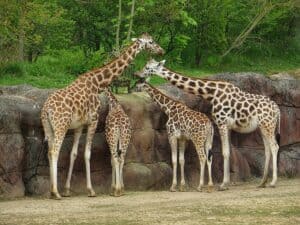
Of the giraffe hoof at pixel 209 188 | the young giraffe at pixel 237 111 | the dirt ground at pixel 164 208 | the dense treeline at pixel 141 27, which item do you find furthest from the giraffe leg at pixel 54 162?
the dense treeline at pixel 141 27

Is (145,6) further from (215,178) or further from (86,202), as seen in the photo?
(86,202)

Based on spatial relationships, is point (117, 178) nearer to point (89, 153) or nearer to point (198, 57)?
point (89, 153)

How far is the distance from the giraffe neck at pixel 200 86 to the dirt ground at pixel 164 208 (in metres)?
2.71

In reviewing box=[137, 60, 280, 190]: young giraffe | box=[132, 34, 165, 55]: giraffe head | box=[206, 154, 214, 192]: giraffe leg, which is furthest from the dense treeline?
box=[206, 154, 214, 192]: giraffe leg

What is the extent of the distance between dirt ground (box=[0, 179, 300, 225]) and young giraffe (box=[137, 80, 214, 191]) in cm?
82

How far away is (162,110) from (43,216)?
18.9ft

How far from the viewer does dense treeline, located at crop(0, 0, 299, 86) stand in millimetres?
22703

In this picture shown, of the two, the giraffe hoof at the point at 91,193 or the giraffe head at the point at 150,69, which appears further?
the giraffe head at the point at 150,69

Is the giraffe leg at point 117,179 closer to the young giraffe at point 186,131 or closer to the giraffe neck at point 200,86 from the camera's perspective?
the young giraffe at point 186,131

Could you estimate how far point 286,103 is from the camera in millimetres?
19719

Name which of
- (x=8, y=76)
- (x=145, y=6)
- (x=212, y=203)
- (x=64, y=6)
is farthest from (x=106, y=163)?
(x=64, y=6)

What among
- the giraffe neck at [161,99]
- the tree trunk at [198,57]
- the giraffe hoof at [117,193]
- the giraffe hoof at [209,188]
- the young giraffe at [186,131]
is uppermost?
the tree trunk at [198,57]

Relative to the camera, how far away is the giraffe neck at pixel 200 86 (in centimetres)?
1816

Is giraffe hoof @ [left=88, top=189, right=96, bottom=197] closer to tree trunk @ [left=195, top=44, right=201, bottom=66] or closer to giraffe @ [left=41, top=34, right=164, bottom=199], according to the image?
giraffe @ [left=41, top=34, right=164, bottom=199]
